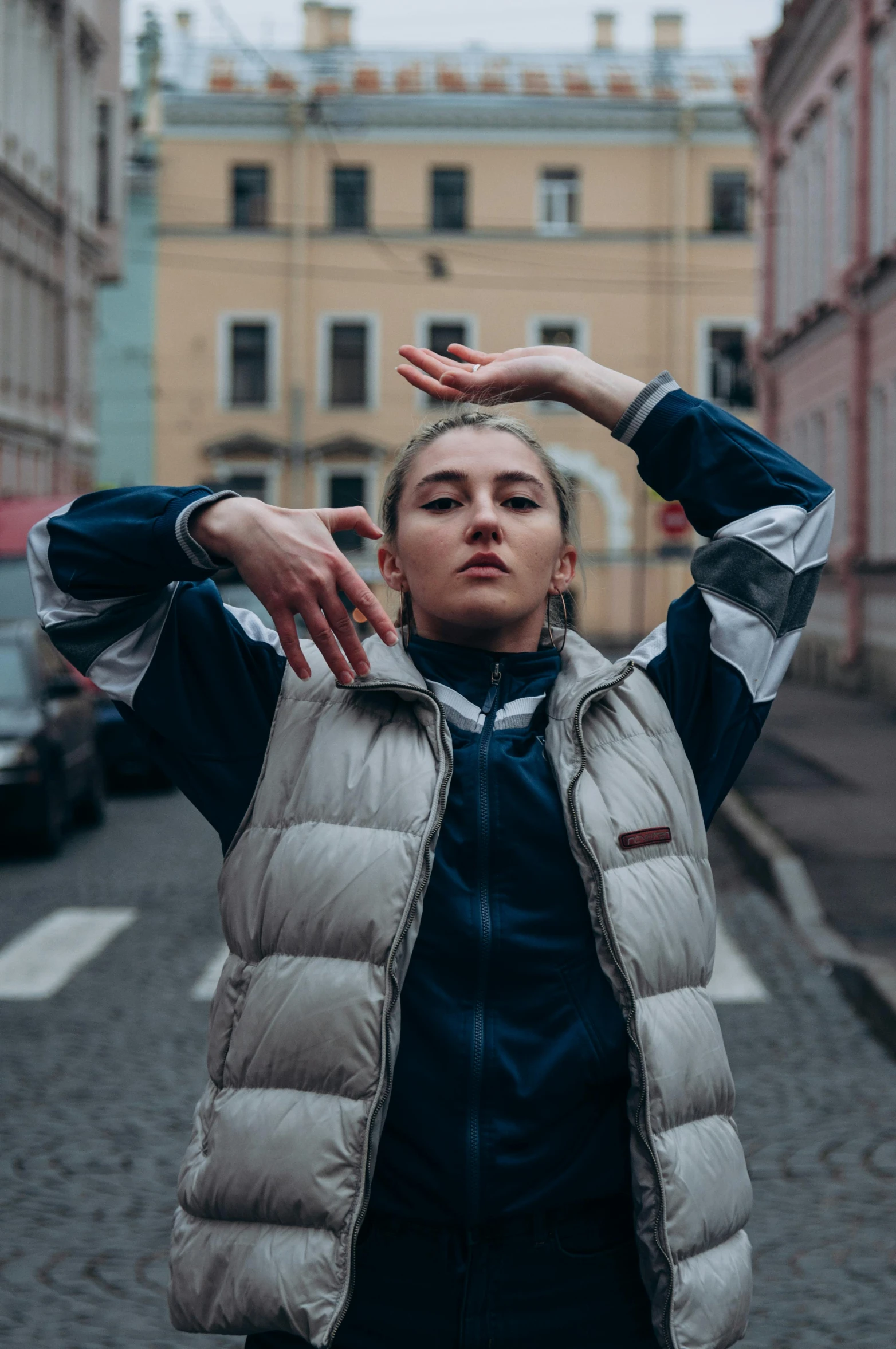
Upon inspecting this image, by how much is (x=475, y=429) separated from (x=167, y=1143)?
3669mm

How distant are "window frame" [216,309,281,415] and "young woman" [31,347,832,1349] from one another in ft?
143

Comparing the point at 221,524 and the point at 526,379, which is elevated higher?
the point at 526,379

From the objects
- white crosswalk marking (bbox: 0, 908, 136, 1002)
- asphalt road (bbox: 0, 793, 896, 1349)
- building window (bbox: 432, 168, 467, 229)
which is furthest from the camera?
building window (bbox: 432, 168, 467, 229)

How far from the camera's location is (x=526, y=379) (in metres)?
2.43

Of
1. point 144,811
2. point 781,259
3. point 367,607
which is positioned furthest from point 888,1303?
point 781,259

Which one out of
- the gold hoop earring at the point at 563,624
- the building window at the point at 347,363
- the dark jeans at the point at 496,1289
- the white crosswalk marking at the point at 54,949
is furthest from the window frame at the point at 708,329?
the dark jeans at the point at 496,1289

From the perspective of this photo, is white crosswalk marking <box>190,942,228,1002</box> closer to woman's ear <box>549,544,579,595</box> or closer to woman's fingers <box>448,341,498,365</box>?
woman's ear <box>549,544,579,595</box>

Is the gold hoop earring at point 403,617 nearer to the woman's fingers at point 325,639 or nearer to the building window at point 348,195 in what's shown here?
the woman's fingers at point 325,639

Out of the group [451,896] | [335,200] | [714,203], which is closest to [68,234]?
[335,200]

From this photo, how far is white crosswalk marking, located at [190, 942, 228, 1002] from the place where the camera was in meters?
7.76

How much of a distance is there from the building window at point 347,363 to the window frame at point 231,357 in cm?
136

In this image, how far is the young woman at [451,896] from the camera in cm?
217

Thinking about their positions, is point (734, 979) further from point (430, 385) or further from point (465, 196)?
point (465, 196)

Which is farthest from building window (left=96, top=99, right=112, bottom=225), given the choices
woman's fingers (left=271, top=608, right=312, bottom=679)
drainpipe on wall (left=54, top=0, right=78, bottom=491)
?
woman's fingers (left=271, top=608, right=312, bottom=679)
